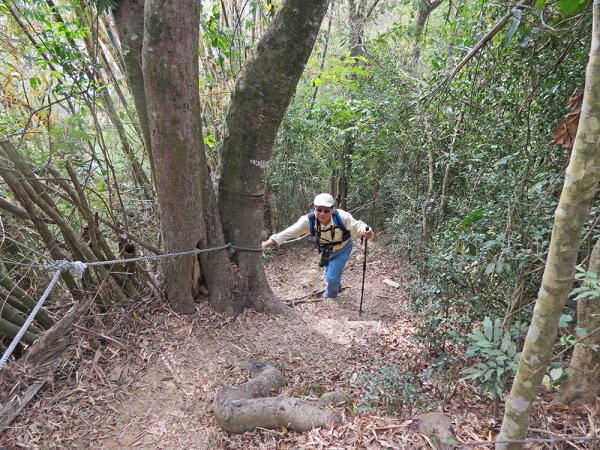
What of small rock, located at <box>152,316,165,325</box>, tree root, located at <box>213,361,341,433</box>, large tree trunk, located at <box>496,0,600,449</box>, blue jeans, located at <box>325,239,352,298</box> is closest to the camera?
large tree trunk, located at <box>496,0,600,449</box>

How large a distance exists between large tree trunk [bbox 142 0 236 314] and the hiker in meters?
1.06

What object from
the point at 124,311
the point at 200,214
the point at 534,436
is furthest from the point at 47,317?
the point at 534,436

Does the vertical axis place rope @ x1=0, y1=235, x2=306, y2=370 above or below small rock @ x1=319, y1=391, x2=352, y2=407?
above

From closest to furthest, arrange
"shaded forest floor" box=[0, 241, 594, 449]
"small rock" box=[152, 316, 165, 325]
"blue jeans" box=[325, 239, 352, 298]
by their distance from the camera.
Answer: "shaded forest floor" box=[0, 241, 594, 449] < "small rock" box=[152, 316, 165, 325] < "blue jeans" box=[325, 239, 352, 298]

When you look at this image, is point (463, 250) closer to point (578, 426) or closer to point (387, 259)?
point (578, 426)

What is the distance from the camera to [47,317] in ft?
9.68

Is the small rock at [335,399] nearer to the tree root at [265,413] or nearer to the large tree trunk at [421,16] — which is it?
the tree root at [265,413]

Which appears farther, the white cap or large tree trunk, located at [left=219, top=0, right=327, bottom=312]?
the white cap

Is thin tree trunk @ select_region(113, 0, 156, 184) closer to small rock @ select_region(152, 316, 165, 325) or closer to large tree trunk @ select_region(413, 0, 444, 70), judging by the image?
small rock @ select_region(152, 316, 165, 325)

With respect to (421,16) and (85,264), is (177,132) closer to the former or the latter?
(85,264)

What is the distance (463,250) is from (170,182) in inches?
105

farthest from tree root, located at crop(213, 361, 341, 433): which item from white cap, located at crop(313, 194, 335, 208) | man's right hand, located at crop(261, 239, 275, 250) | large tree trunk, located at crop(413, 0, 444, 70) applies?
large tree trunk, located at crop(413, 0, 444, 70)

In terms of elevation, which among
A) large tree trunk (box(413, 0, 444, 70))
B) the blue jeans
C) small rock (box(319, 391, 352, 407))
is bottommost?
the blue jeans

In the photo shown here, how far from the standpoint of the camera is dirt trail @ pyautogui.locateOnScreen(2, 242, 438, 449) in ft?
7.62
